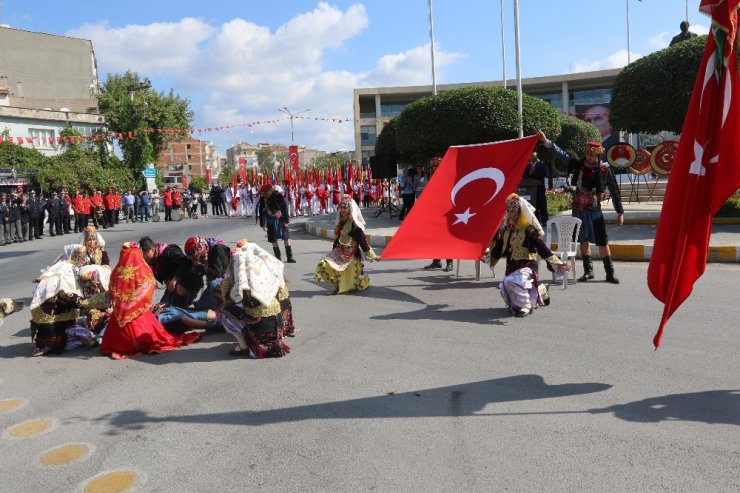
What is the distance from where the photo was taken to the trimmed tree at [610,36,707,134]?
45.1 feet

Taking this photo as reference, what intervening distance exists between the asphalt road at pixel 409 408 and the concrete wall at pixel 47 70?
5523cm

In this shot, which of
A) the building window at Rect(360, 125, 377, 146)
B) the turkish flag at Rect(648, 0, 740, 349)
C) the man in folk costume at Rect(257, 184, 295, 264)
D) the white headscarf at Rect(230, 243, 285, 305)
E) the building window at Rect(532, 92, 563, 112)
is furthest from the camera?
the building window at Rect(360, 125, 377, 146)

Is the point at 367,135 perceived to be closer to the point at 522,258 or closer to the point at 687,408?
the point at 522,258

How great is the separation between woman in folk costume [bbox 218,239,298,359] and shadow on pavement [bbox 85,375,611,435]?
4.76ft

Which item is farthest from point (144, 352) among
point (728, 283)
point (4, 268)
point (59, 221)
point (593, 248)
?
point (59, 221)

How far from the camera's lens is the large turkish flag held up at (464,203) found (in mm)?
8367

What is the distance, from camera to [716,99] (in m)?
4.30

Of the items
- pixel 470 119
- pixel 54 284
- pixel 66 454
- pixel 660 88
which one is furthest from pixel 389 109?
pixel 66 454

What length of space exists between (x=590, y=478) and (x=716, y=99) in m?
2.73

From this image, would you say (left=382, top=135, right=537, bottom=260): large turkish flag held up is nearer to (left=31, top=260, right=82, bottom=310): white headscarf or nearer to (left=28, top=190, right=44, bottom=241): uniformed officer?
(left=31, top=260, right=82, bottom=310): white headscarf

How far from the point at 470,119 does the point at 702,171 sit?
1481 cm

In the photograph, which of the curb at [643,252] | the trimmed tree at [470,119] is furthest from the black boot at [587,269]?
the trimmed tree at [470,119]

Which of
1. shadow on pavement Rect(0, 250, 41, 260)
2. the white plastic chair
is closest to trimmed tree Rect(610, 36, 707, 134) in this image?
the white plastic chair

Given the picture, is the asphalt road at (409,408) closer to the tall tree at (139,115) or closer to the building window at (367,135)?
the tall tree at (139,115)
